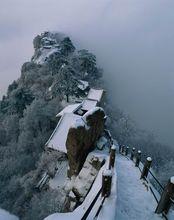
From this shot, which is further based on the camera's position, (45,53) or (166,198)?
(45,53)

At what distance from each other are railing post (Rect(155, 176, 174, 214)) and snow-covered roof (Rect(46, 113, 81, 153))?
2049 centimetres

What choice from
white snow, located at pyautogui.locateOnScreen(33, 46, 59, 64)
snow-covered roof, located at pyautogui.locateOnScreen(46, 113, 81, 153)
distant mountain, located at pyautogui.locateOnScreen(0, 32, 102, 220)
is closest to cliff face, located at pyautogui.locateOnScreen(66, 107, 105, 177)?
distant mountain, located at pyautogui.locateOnScreen(0, 32, 102, 220)

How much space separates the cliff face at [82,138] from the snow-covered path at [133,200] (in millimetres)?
5445

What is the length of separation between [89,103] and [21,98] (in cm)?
1146

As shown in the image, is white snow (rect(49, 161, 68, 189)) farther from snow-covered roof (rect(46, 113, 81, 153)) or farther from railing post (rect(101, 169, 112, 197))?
railing post (rect(101, 169, 112, 197))

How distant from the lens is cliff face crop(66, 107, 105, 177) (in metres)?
22.4

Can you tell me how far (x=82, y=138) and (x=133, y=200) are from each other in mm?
9565

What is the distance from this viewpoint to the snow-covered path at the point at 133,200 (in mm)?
12555

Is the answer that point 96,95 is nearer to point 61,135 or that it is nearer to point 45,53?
point 61,135

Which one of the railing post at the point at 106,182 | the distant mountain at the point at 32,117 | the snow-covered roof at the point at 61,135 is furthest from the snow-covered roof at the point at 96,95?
the railing post at the point at 106,182

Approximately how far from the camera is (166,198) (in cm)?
1203

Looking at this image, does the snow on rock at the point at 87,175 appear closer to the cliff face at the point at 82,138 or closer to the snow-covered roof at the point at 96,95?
the cliff face at the point at 82,138

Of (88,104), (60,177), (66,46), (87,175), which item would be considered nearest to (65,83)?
(88,104)

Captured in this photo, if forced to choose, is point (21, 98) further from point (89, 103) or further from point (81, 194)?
point (81, 194)
